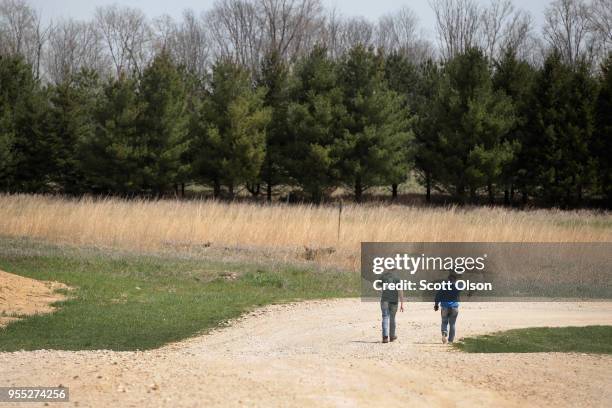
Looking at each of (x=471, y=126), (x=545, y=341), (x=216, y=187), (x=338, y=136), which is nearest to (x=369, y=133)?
(x=338, y=136)

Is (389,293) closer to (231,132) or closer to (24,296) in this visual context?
(24,296)

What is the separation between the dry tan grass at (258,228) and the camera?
81.5ft

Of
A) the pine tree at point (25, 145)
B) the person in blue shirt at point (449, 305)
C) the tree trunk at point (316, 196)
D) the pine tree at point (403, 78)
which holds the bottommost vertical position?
the person in blue shirt at point (449, 305)

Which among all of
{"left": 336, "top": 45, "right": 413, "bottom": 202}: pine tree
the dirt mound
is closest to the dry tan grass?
the dirt mound

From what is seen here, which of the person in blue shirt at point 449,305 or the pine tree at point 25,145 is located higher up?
the pine tree at point 25,145

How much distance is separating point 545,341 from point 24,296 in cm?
1152

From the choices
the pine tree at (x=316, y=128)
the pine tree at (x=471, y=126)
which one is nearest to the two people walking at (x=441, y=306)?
the pine tree at (x=316, y=128)

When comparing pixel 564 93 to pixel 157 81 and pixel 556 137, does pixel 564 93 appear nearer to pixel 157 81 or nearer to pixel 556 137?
pixel 556 137

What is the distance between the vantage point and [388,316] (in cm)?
1381

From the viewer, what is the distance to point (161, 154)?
144ft

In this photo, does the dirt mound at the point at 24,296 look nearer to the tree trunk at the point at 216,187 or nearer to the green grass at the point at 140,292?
the green grass at the point at 140,292

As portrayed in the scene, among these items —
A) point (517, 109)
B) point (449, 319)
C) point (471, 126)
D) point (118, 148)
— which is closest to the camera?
point (449, 319)

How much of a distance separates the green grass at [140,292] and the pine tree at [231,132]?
2009 cm

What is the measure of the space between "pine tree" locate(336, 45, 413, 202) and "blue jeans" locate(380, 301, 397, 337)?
29503 millimetres
